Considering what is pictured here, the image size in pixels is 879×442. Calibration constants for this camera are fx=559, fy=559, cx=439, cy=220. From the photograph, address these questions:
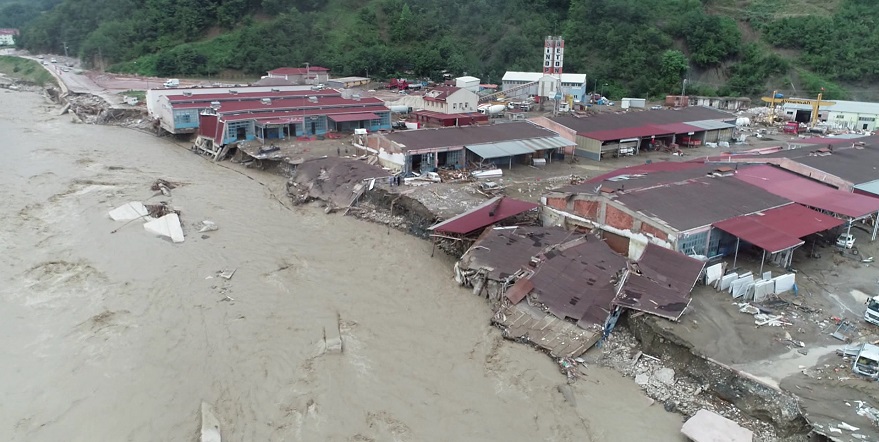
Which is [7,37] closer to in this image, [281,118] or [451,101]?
[281,118]

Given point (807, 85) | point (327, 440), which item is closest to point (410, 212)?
point (327, 440)

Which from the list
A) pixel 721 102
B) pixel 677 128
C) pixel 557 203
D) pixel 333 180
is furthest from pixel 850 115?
pixel 333 180

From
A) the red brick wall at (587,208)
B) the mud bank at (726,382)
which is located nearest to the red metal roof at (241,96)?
the red brick wall at (587,208)

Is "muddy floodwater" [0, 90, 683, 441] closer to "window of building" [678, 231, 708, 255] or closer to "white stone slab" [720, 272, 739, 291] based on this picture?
"white stone slab" [720, 272, 739, 291]

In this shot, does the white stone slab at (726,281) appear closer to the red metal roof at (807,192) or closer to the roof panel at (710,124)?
the red metal roof at (807,192)

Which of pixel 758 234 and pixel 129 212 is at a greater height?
pixel 758 234

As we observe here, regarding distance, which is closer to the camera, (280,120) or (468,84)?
(280,120)
